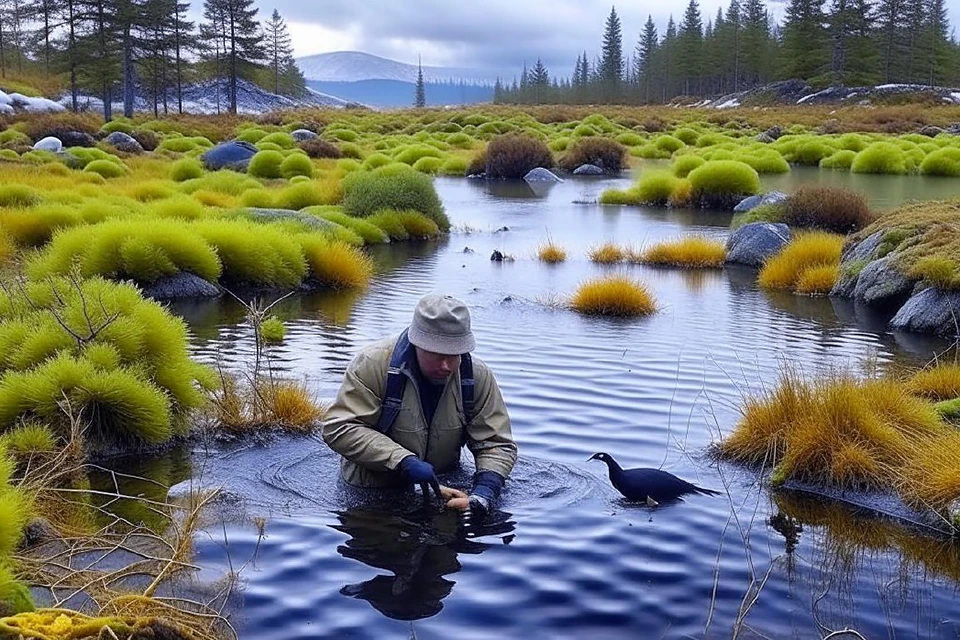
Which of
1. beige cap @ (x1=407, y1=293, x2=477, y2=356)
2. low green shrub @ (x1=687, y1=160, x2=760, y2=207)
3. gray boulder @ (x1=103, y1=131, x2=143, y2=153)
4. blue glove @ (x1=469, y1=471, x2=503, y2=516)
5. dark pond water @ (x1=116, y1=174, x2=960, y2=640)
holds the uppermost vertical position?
gray boulder @ (x1=103, y1=131, x2=143, y2=153)

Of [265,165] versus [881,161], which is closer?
[265,165]

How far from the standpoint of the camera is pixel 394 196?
22219 mm

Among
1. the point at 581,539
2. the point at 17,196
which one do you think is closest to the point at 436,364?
the point at 581,539

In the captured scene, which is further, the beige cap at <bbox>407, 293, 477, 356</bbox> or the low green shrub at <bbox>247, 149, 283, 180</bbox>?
the low green shrub at <bbox>247, 149, 283, 180</bbox>

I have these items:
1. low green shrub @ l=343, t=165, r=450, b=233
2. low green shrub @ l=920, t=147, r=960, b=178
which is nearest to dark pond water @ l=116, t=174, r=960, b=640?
low green shrub @ l=343, t=165, r=450, b=233

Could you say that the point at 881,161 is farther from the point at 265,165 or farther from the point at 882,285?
the point at 882,285

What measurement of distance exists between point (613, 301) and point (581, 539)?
8.12m

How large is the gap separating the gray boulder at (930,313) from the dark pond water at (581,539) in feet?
5.22

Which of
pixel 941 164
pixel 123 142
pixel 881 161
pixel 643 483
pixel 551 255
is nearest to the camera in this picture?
pixel 643 483

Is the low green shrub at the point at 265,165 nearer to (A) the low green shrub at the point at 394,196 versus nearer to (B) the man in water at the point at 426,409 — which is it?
(A) the low green shrub at the point at 394,196

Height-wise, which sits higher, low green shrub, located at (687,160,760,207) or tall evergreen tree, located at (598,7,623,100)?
tall evergreen tree, located at (598,7,623,100)

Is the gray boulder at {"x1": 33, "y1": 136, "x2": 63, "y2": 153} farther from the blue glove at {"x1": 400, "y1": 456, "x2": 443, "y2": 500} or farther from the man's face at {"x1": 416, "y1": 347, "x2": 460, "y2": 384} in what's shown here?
the blue glove at {"x1": 400, "y1": 456, "x2": 443, "y2": 500}

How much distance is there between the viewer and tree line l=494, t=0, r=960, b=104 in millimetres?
82812

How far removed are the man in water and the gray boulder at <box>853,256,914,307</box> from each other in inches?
394
